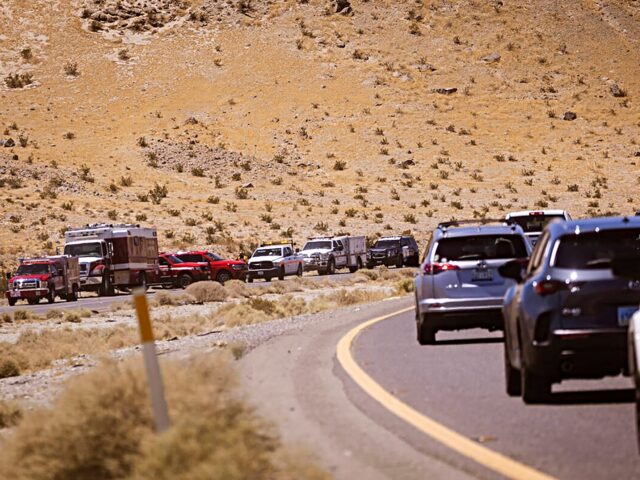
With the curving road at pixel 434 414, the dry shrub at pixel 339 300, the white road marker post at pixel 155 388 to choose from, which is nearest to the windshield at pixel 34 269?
the dry shrub at pixel 339 300

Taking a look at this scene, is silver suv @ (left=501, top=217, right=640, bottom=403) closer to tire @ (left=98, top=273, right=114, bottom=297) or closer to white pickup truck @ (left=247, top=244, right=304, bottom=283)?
tire @ (left=98, top=273, right=114, bottom=297)

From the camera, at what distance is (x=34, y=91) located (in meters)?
94.8

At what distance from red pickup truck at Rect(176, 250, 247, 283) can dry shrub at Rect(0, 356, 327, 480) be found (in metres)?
44.9

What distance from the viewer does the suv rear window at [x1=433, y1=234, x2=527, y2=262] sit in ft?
59.7

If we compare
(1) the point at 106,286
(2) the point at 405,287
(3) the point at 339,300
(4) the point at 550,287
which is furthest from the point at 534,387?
(1) the point at 106,286

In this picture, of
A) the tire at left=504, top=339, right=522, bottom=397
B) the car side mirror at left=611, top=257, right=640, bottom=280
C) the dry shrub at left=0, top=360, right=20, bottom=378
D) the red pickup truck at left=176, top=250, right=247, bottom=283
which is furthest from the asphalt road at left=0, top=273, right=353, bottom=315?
the car side mirror at left=611, top=257, right=640, bottom=280

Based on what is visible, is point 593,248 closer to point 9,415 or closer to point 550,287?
point 550,287

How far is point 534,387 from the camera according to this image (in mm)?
11680

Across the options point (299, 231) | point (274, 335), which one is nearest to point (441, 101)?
point (299, 231)

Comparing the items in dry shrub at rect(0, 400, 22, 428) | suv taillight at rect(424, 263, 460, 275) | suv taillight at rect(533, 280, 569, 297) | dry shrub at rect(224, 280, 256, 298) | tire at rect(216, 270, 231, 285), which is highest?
suv taillight at rect(533, 280, 569, 297)

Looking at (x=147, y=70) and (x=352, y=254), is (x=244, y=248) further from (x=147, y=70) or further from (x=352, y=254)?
(x=147, y=70)

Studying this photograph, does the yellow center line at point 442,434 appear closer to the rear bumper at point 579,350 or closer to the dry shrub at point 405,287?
the rear bumper at point 579,350

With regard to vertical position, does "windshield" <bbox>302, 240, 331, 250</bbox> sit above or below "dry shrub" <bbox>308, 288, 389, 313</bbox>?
above

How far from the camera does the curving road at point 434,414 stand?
890 cm
